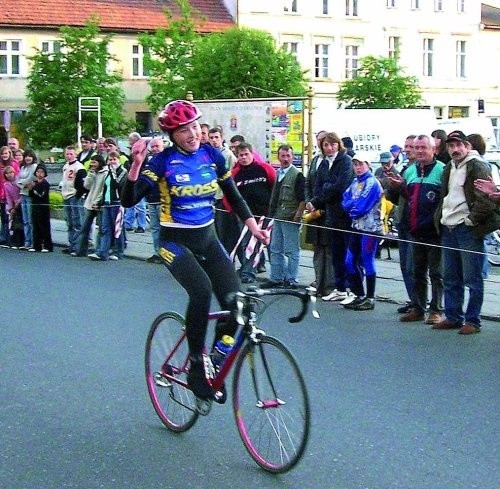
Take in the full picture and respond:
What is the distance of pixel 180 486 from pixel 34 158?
48.0 ft

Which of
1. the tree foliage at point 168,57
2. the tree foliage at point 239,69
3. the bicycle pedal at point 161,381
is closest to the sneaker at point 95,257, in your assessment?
the bicycle pedal at point 161,381

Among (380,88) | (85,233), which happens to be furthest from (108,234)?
(380,88)

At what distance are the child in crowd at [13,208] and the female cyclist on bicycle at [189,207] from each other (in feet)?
44.6

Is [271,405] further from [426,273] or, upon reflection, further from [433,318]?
[426,273]

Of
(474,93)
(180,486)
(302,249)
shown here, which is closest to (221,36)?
(474,93)

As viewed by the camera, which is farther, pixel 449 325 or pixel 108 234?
pixel 108 234

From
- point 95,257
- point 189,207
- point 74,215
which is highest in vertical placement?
point 189,207

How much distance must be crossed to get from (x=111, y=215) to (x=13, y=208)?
3.08 meters

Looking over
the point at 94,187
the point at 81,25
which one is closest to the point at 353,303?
the point at 94,187

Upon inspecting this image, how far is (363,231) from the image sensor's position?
40.1 ft

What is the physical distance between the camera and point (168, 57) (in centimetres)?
5053

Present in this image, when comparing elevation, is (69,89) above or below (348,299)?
above

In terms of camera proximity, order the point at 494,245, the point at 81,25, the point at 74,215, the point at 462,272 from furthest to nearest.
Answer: the point at 81,25
the point at 74,215
the point at 494,245
the point at 462,272

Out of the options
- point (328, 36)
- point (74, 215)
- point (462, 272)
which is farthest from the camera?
point (328, 36)
